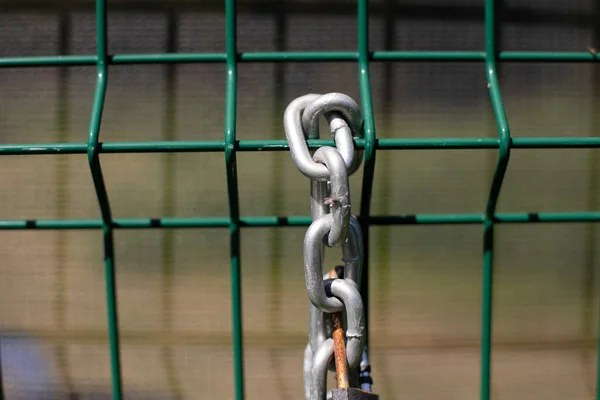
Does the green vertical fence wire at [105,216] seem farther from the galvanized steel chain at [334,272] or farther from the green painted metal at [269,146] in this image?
the galvanized steel chain at [334,272]

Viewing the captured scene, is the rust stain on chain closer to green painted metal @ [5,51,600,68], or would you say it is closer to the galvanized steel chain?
the galvanized steel chain

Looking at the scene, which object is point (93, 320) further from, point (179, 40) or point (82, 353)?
point (179, 40)

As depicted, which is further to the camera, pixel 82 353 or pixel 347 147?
pixel 82 353

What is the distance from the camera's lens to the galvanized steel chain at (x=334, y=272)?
86 cm

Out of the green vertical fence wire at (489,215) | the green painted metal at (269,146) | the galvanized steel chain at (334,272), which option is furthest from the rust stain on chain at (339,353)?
the green vertical fence wire at (489,215)

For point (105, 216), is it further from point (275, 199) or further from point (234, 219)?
point (275, 199)

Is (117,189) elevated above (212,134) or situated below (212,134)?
below

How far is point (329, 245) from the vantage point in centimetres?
88

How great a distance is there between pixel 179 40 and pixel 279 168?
403 millimetres

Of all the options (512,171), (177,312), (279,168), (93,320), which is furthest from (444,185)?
(93,320)

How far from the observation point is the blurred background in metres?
1.65

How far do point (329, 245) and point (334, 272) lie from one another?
0.12 meters

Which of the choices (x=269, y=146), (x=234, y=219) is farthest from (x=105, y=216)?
(x=269, y=146)

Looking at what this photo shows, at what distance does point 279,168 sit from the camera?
5.46 ft
